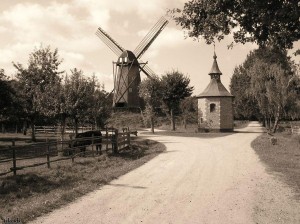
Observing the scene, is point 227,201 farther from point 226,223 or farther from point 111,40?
point 111,40

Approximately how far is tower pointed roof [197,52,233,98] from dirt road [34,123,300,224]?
29.9 meters

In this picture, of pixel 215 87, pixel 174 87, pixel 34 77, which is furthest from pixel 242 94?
pixel 34 77

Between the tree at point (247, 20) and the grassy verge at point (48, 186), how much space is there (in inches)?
261

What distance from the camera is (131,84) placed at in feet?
186

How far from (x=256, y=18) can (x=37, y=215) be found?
29.1ft

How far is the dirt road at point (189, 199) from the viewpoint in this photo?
7.93 meters

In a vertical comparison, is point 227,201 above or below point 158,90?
below

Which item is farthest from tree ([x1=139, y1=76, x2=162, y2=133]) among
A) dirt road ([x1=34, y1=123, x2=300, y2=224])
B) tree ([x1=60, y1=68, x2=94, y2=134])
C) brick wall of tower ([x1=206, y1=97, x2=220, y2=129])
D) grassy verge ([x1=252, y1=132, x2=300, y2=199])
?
dirt road ([x1=34, y1=123, x2=300, y2=224])

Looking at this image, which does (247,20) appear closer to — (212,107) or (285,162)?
(285,162)

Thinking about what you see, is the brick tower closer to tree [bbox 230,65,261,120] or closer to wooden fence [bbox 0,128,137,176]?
tree [bbox 230,65,261,120]

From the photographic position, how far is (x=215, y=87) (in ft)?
149

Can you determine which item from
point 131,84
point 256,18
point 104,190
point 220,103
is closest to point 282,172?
point 256,18

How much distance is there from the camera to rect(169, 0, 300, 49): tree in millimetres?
9750

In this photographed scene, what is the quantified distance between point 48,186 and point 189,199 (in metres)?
5.56
